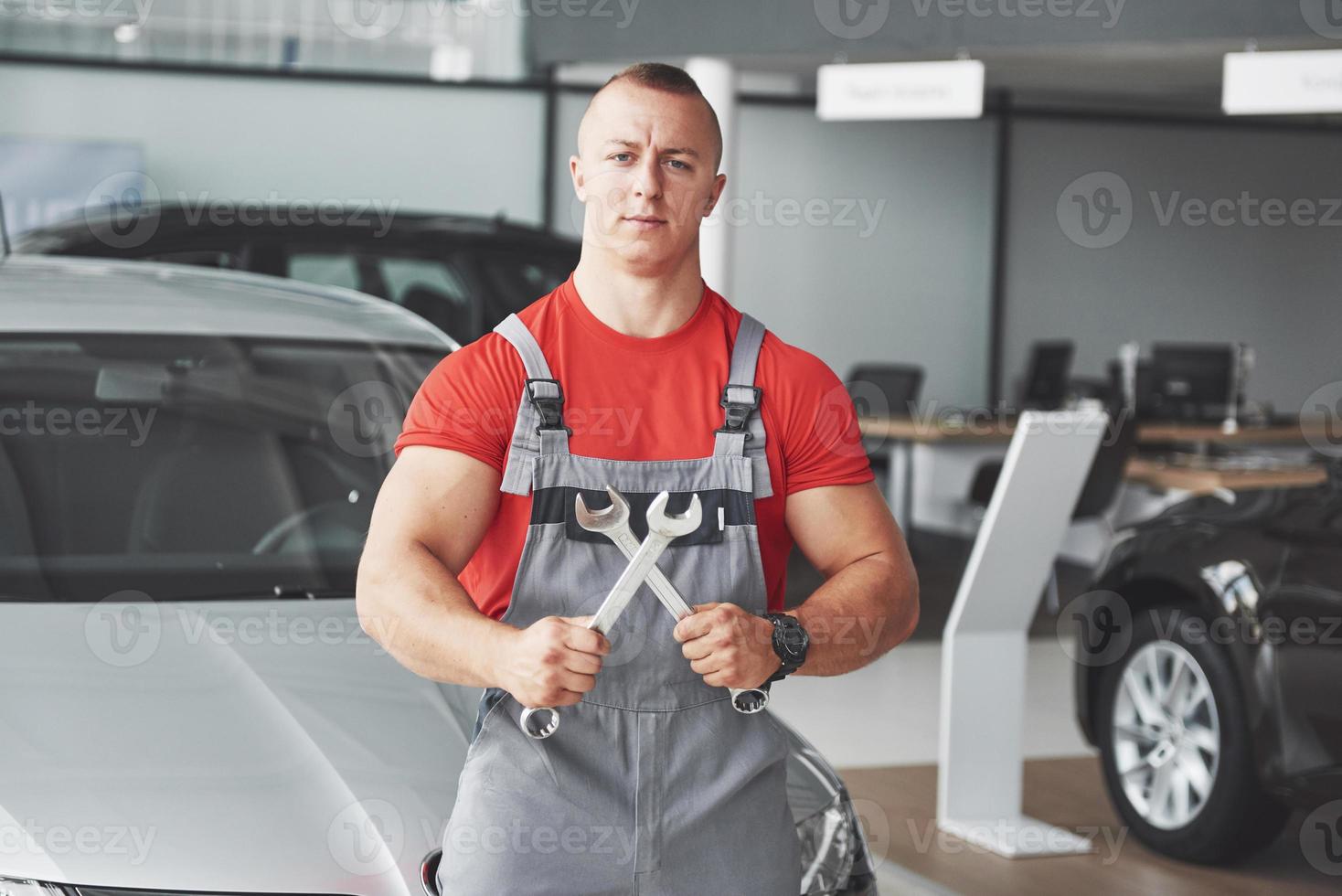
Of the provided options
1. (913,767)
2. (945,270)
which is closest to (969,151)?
(945,270)

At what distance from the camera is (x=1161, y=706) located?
4.23m

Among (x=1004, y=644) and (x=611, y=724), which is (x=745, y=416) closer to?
(x=611, y=724)

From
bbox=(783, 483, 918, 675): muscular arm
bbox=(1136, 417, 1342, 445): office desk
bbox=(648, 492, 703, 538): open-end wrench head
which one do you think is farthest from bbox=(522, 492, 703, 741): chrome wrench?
bbox=(1136, 417, 1342, 445): office desk

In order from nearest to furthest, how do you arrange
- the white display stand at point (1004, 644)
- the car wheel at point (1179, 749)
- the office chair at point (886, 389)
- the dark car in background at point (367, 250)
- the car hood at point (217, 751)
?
1. the car hood at point (217, 751)
2. the car wheel at point (1179, 749)
3. the white display stand at point (1004, 644)
4. the dark car in background at point (367, 250)
5. the office chair at point (886, 389)

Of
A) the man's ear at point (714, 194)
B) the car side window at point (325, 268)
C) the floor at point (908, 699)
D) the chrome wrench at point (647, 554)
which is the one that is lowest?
the floor at point (908, 699)

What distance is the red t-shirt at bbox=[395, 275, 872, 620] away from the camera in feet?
5.75

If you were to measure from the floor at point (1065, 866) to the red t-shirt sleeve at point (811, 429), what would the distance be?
2345mm

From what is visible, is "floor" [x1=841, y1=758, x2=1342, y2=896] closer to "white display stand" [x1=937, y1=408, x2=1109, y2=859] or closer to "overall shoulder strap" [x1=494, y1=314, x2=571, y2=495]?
"white display stand" [x1=937, y1=408, x2=1109, y2=859]

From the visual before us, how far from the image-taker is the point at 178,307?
9.79 feet

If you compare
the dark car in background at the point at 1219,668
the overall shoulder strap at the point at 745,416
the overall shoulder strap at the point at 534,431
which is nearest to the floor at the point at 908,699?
the dark car in background at the point at 1219,668

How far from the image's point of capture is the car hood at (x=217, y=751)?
6.18 ft

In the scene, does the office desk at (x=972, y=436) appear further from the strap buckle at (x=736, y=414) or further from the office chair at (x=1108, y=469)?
the strap buckle at (x=736, y=414)

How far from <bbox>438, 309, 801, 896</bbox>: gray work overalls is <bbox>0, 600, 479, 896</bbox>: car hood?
26 centimetres

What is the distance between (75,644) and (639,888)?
1.07 meters
